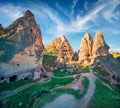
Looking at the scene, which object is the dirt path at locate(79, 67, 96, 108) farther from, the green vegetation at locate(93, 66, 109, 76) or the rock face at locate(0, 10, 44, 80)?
the rock face at locate(0, 10, 44, 80)

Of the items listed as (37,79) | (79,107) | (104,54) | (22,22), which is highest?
(22,22)

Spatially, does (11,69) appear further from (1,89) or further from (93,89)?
(93,89)

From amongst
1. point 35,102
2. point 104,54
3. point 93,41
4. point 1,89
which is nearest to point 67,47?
point 93,41

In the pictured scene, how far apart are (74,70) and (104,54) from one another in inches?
416

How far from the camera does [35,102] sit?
1187 inches

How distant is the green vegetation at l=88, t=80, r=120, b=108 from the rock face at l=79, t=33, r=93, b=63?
71.4 ft

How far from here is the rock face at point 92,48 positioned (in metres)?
60.3

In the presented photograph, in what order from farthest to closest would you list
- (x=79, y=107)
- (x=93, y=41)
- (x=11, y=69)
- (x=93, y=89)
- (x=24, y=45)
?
(x=93, y=41) → (x=24, y=45) → (x=11, y=69) → (x=93, y=89) → (x=79, y=107)

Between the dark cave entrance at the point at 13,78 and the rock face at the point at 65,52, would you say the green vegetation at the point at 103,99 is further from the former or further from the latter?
the rock face at the point at 65,52

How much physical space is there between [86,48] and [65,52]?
347 inches

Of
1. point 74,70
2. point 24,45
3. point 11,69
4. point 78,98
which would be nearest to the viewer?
point 78,98

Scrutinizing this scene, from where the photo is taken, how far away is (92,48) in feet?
206

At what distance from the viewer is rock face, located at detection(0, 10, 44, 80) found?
45153 mm

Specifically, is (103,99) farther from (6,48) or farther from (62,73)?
(6,48)
